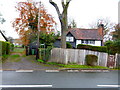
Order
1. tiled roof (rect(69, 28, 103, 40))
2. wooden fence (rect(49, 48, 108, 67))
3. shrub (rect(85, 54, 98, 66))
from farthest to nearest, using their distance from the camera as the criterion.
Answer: tiled roof (rect(69, 28, 103, 40)) → wooden fence (rect(49, 48, 108, 67)) → shrub (rect(85, 54, 98, 66))

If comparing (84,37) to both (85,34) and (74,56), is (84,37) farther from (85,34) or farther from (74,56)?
(74,56)

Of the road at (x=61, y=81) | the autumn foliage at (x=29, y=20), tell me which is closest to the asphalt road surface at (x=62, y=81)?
the road at (x=61, y=81)

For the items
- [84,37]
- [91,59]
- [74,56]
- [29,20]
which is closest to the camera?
[91,59]

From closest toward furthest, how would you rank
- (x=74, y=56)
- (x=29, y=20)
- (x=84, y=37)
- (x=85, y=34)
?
(x=74, y=56) → (x=29, y=20) → (x=84, y=37) → (x=85, y=34)

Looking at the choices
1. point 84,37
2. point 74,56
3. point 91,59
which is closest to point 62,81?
point 91,59

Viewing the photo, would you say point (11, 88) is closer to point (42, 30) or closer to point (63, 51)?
point (63, 51)

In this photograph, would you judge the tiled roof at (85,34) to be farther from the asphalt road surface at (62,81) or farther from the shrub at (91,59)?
the asphalt road surface at (62,81)

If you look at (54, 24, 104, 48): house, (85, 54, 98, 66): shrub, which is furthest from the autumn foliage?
(85, 54, 98, 66): shrub

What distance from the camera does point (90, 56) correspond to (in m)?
10.4

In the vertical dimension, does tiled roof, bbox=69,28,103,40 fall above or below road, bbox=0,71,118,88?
above

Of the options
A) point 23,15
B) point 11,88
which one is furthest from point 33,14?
point 11,88

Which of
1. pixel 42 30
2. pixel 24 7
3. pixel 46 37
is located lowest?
pixel 46 37

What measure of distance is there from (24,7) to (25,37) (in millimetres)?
5980

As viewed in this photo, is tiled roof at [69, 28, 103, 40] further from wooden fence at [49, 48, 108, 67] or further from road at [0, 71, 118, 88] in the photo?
road at [0, 71, 118, 88]
